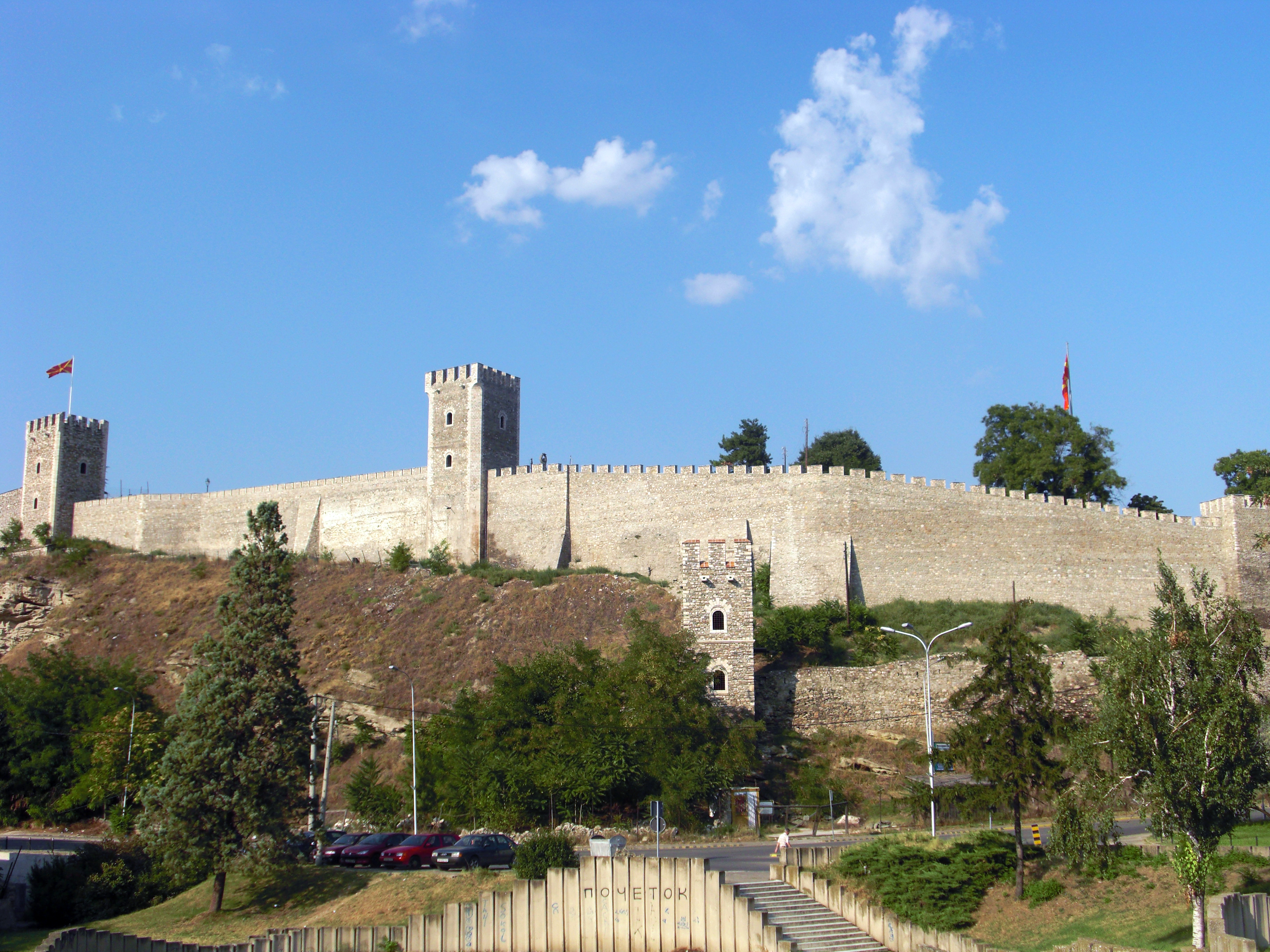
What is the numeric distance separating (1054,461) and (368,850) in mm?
37536

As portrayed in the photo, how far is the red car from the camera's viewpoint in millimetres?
23594

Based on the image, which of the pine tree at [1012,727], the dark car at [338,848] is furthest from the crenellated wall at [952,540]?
the dark car at [338,848]

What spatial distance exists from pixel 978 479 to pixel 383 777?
31312mm

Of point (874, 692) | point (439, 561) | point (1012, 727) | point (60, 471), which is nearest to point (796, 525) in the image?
point (874, 692)

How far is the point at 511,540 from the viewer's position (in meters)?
51.0

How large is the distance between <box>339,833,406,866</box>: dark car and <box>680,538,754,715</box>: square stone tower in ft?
39.3

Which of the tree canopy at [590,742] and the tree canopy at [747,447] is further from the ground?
the tree canopy at [747,447]

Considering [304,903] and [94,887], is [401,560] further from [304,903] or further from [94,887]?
[304,903]

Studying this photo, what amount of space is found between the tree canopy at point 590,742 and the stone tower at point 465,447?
1851cm

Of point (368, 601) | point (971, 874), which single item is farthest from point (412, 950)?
point (368, 601)

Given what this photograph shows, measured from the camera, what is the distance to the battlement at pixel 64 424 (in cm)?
6347

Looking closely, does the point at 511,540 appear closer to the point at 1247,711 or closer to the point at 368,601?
the point at 368,601

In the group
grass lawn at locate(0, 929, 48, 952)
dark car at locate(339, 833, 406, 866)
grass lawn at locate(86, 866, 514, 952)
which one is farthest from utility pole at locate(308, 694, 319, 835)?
grass lawn at locate(0, 929, 48, 952)

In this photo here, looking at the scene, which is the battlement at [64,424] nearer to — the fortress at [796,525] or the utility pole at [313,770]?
the fortress at [796,525]
